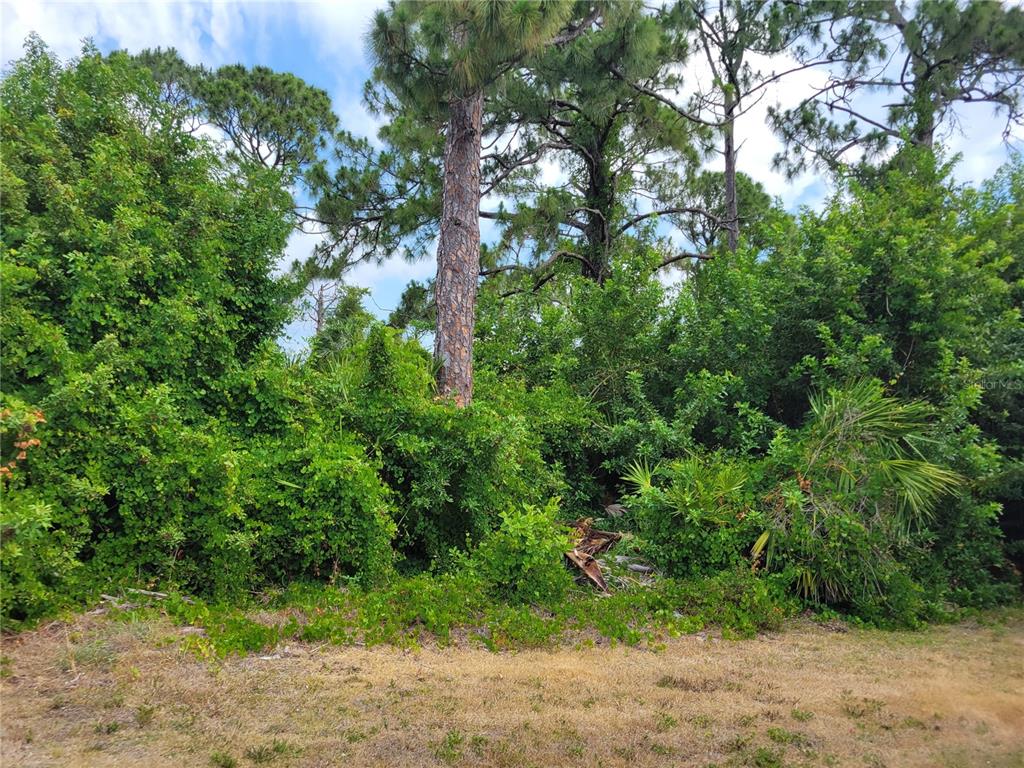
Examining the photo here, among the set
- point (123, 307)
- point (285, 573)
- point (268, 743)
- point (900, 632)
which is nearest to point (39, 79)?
point (123, 307)

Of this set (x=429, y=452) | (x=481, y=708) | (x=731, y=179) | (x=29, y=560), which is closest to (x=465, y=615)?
(x=481, y=708)

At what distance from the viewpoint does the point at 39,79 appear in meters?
5.78

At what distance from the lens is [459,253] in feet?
29.1

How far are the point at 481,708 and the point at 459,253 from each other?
662 centimetres

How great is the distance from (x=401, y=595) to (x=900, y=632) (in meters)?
4.29

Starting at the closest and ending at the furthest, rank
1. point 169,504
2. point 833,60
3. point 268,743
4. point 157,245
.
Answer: point 268,743
point 169,504
point 157,245
point 833,60

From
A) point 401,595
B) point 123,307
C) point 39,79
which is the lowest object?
point 401,595

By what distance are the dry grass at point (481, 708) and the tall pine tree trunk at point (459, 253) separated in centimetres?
474

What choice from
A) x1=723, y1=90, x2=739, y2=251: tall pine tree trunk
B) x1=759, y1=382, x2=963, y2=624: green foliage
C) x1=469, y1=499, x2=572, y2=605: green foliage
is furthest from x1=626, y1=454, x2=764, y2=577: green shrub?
x1=723, y1=90, x2=739, y2=251: tall pine tree trunk

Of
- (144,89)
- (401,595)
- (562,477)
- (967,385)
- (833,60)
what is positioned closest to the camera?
(401,595)

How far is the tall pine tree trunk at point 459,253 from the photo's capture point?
28.2 feet

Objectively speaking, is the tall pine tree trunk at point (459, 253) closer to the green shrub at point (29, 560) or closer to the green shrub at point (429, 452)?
the green shrub at point (429, 452)

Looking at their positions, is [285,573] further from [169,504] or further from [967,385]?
[967,385]

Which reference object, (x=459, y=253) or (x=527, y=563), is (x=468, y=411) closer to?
(x=527, y=563)
